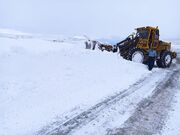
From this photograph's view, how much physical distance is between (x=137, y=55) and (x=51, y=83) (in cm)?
1118

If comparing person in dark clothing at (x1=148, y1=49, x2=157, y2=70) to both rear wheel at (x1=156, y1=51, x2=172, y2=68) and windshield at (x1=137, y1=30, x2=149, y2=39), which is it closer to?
rear wheel at (x1=156, y1=51, x2=172, y2=68)

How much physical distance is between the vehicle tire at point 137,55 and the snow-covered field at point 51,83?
2.33 meters

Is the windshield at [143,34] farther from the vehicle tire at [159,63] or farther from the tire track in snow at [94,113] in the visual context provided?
the tire track in snow at [94,113]

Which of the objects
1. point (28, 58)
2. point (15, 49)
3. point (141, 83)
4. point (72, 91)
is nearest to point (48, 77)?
point (72, 91)

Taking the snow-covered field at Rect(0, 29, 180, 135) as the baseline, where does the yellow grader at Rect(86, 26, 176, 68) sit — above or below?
above

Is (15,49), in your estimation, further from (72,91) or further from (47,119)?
(47,119)

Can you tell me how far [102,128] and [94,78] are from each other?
658cm

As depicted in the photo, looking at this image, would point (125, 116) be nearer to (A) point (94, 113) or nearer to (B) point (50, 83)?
(A) point (94, 113)

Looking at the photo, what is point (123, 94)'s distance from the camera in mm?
11969

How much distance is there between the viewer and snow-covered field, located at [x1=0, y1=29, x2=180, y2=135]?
8.71 m

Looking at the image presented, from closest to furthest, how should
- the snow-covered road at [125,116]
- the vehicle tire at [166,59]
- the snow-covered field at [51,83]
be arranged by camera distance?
the snow-covered road at [125,116] < the snow-covered field at [51,83] < the vehicle tire at [166,59]

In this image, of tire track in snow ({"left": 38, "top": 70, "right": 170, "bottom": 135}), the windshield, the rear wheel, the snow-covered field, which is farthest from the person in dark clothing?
tire track in snow ({"left": 38, "top": 70, "right": 170, "bottom": 135})

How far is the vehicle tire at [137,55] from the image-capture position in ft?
72.9

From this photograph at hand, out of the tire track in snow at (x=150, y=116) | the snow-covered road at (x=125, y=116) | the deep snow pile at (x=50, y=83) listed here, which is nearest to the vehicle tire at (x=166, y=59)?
the deep snow pile at (x=50, y=83)
